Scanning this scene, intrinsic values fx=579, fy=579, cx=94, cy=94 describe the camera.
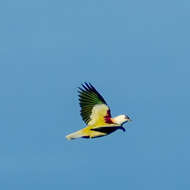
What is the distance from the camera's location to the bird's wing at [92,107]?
26547 millimetres

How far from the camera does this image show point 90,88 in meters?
26.5

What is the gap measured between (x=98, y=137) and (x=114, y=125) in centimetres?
91

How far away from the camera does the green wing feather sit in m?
26.6

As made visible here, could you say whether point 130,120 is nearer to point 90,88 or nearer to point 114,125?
point 114,125

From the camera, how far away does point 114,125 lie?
2578cm

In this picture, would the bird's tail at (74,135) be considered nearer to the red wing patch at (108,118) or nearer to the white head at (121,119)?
the red wing patch at (108,118)

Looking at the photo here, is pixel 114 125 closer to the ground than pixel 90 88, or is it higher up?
closer to the ground

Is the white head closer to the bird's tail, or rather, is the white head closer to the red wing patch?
the red wing patch

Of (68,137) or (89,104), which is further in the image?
(89,104)

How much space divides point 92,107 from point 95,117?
1.70 feet

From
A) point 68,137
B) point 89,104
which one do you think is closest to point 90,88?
point 89,104

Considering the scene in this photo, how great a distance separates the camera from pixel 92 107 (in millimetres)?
26875

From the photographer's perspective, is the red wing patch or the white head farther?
the red wing patch

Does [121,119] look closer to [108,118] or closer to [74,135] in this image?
[108,118]
